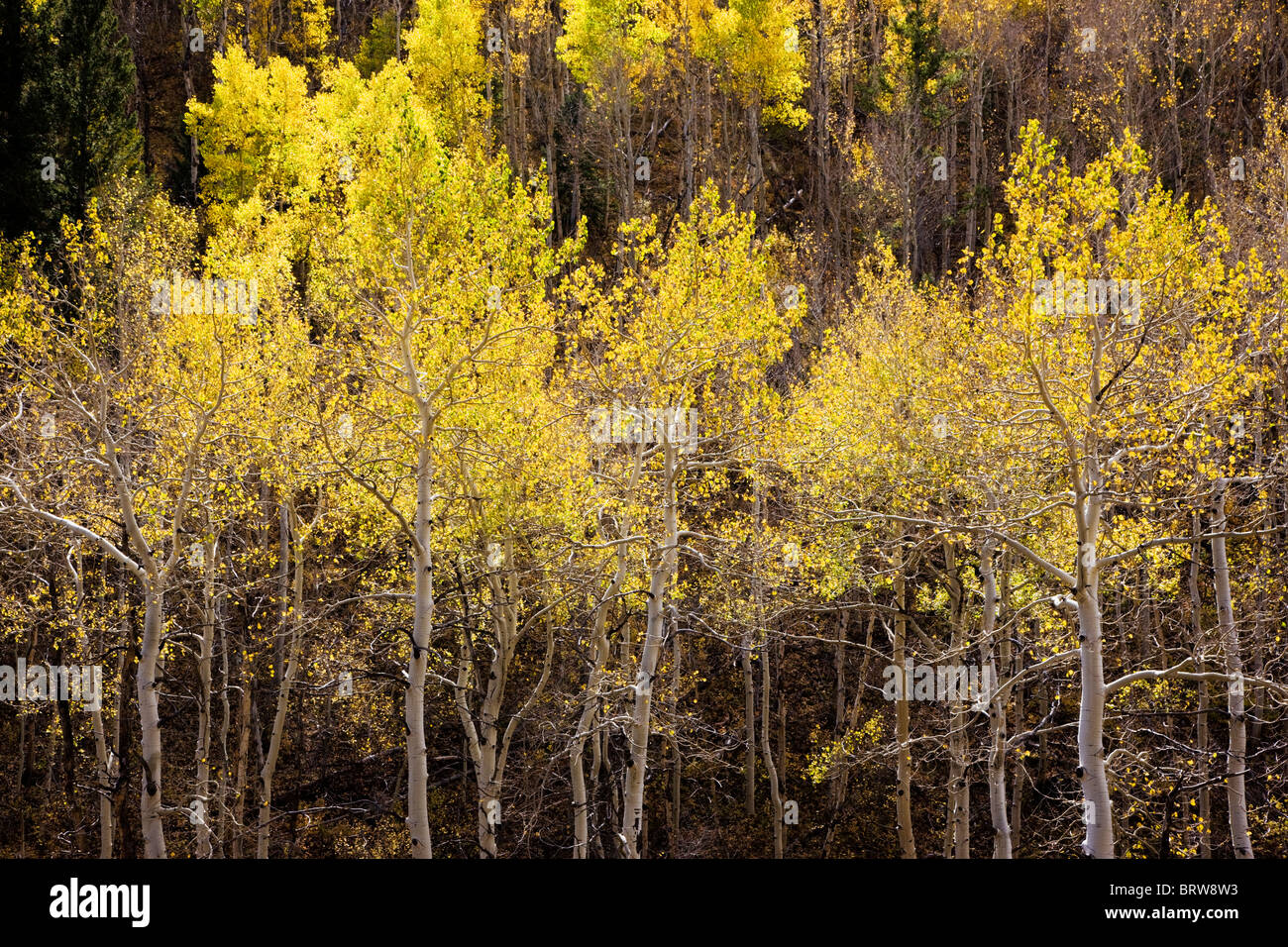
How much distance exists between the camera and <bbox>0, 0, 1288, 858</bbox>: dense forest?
1247 centimetres

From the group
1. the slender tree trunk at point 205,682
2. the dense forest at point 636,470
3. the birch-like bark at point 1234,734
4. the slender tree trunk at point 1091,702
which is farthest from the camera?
the slender tree trunk at point 205,682

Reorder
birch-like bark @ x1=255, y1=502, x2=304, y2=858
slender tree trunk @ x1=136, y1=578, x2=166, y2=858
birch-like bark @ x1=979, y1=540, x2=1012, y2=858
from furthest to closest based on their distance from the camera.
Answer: birch-like bark @ x1=255, y1=502, x2=304, y2=858 < birch-like bark @ x1=979, y1=540, x2=1012, y2=858 < slender tree trunk @ x1=136, y1=578, x2=166, y2=858

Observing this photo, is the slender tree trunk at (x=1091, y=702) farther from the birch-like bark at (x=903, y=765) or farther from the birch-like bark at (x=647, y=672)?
the birch-like bark at (x=647, y=672)

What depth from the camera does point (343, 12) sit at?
162ft

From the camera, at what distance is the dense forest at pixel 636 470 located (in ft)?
40.9

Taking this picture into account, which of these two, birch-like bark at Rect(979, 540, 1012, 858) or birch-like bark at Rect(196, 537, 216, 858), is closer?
birch-like bark at Rect(196, 537, 216, 858)

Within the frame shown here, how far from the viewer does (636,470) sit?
1402 cm

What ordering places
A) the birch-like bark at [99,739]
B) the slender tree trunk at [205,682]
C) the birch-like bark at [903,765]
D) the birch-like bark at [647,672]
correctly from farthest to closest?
the birch-like bark at [903,765] → the birch-like bark at [99,739] → the slender tree trunk at [205,682] → the birch-like bark at [647,672]

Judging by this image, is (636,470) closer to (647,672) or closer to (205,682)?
(647,672)

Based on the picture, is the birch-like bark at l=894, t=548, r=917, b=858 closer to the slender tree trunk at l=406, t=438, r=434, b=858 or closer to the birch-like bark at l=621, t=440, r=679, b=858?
the birch-like bark at l=621, t=440, r=679, b=858

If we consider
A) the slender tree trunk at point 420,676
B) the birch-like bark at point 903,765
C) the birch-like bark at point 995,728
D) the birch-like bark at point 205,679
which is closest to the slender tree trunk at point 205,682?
the birch-like bark at point 205,679

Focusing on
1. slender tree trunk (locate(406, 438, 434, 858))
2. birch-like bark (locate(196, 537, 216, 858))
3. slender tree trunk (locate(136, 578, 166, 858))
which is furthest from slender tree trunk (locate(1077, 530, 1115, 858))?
birch-like bark (locate(196, 537, 216, 858))

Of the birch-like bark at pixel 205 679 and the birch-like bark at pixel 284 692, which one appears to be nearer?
the birch-like bark at pixel 205 679
